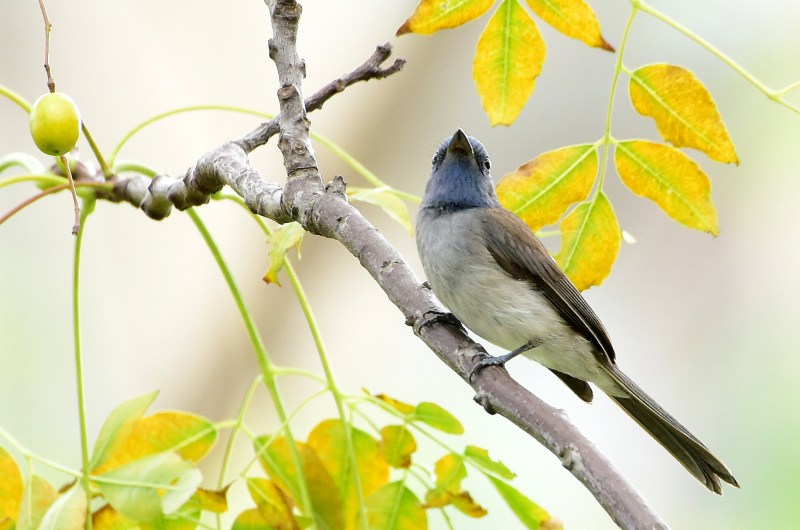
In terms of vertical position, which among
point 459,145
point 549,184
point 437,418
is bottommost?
point 437,418

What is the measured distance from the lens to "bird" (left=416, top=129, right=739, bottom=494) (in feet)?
7.05

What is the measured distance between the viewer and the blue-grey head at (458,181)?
2.46m

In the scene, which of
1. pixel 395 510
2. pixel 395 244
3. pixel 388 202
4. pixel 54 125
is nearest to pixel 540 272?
pixel 388 202

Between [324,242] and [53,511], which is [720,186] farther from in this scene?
[53,511]

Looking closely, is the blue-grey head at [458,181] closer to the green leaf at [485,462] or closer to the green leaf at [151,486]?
the green leaf at [485,462]

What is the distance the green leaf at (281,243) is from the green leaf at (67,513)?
19.6 inches

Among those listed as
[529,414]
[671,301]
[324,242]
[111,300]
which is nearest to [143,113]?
[111,300]

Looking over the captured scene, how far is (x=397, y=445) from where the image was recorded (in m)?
1.64

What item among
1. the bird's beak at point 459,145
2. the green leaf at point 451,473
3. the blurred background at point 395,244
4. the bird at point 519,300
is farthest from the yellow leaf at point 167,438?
the blurred background at point 395,244

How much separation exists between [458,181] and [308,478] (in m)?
1.08

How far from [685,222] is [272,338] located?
2.59m

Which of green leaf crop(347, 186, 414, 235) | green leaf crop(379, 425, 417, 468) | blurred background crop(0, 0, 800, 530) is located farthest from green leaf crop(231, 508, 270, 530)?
blurred background crop(0, 0, 800, 530)

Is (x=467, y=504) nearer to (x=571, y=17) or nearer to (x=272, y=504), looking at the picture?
(x=272, y=504)

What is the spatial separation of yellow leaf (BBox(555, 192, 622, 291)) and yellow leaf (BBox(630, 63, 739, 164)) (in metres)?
0.18
